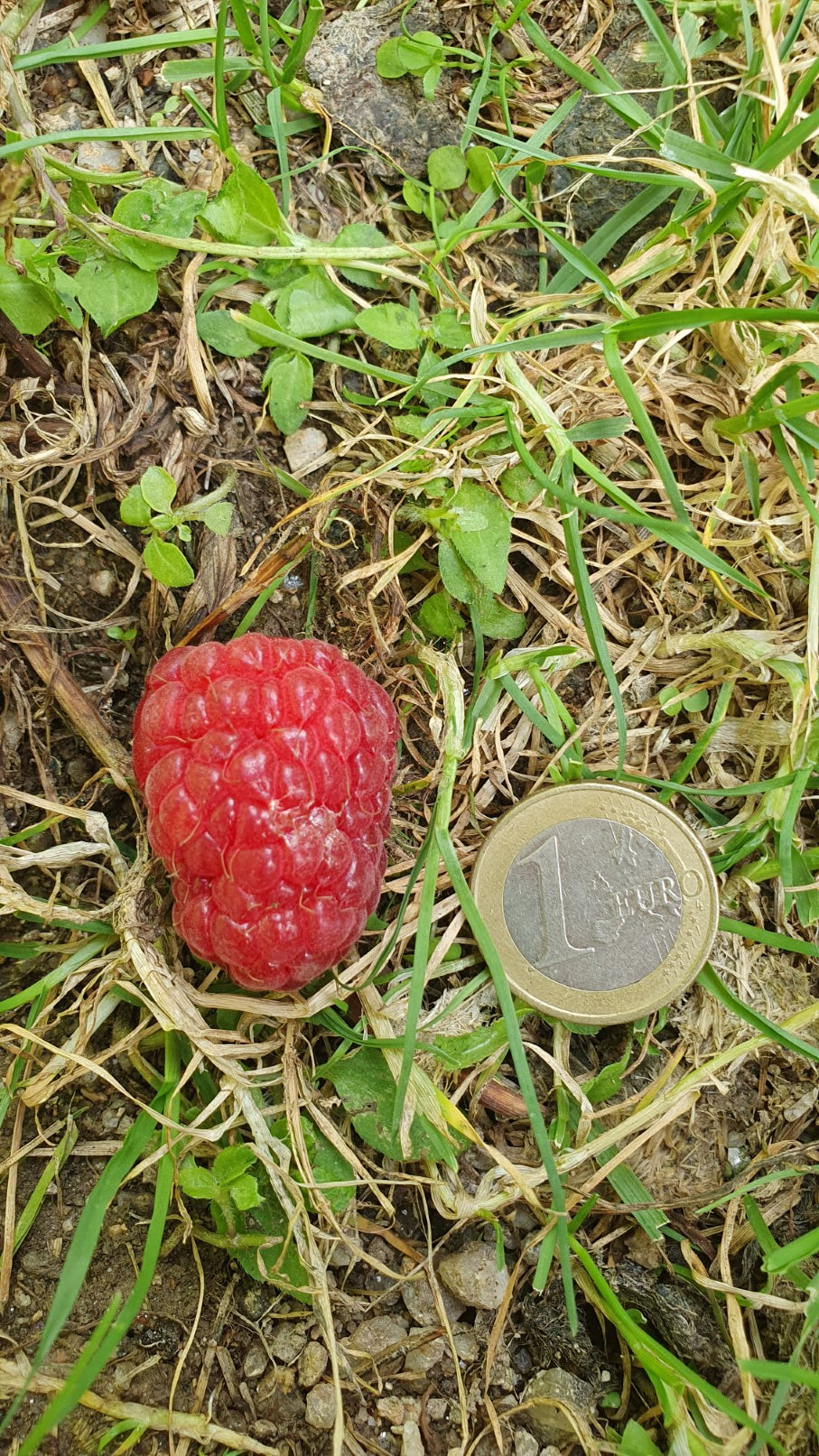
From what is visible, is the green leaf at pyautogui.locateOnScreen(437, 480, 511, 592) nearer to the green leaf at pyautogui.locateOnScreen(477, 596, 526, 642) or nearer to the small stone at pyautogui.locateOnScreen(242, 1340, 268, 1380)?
the green leaf at pyautogui.locateOnScreen(477, 596, 526, 642)

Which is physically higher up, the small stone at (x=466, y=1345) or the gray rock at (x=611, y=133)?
the gray rock at (x=611, y=133)

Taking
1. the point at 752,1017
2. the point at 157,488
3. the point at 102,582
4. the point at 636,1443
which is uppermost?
the point at 157,488

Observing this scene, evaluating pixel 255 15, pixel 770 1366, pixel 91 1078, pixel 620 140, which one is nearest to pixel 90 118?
pixel 255 15

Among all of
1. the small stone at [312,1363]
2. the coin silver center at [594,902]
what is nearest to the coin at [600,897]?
the coin silver center at [594,902]

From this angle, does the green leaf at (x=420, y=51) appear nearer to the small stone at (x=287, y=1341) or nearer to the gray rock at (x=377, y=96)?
the gray rock at (x=377, y=96)

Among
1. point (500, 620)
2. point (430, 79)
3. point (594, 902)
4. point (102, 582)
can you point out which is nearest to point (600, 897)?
point (594, 902)

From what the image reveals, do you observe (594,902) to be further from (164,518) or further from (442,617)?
(164,518)
